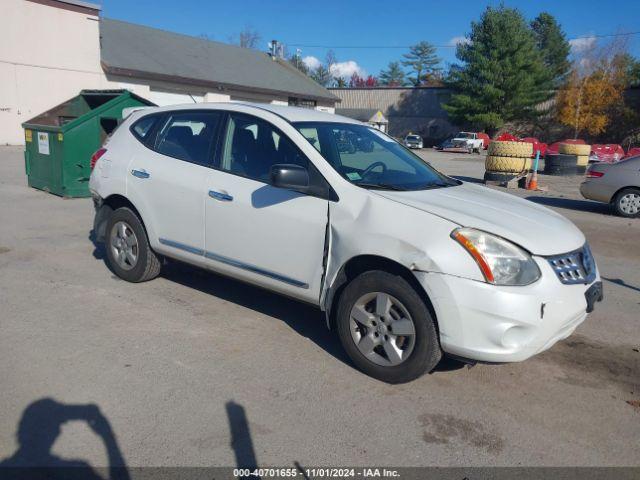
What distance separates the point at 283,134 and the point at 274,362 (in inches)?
68.7

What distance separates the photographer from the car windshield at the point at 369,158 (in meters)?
4.15

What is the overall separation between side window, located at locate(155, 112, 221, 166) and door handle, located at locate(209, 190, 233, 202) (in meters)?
0.32

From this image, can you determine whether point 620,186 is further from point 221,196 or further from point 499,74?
point 499,74

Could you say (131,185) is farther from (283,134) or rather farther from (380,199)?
(380,199)

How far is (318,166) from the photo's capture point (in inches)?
159

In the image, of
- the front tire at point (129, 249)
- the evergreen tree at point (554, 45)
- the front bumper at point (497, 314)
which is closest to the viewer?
the front bumper at point (497, 314)

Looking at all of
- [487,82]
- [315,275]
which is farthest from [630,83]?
[315,275]

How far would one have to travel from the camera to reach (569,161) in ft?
64.8

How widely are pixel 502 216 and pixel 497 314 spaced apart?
79cm

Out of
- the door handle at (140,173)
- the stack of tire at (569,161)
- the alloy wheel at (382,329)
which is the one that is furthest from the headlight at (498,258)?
the stack of tire at (569,161)

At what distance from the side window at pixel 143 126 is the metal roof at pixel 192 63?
22.3m

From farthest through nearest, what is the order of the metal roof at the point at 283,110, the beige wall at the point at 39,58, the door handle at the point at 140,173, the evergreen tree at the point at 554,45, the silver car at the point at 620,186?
the evergreen tree at the point at 554,45, the beige wall at the point at 39,58, the silver car at the point at 620,186, the door handle at the point at 140,173, the metal roof at the point at 283,110

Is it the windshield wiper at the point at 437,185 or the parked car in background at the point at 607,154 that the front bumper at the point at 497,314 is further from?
the parked car in background at the point at 607,154

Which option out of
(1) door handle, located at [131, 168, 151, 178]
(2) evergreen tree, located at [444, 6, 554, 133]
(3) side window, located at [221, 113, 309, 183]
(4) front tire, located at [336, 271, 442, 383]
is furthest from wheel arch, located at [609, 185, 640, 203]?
(2) evergreen tree, located at [444, 6, 554, 133]
